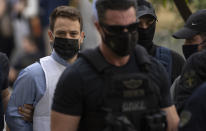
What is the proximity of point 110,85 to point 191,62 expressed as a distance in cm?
104

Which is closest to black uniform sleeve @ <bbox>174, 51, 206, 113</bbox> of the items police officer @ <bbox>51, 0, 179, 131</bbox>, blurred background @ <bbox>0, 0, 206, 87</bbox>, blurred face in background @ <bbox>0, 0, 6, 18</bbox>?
police officer @ <bbox>51, 0, 179, 131</bbox>

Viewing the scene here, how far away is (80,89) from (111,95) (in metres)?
0.18

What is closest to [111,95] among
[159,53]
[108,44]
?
[108,44]

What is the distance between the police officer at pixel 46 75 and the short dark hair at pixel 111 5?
4.34 feet

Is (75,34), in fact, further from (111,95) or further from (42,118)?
(111,95)

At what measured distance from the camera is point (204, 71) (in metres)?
4.37

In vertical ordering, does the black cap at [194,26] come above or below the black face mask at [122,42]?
below

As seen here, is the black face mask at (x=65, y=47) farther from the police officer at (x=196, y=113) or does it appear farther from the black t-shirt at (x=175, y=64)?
the police officer at (x=196, y=113)

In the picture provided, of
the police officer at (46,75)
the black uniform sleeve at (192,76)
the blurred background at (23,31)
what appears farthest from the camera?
the blurred background at (23,31)

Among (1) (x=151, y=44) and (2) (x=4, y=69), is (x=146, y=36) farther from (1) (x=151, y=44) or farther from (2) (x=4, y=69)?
(2) (x=4, y=69)

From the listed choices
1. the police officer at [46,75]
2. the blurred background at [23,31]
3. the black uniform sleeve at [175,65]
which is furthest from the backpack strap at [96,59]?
the blurred background at [23,31]

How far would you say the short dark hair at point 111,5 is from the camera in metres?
3.64

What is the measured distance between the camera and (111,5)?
366 cm

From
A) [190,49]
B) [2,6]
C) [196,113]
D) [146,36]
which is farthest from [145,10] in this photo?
[2,6]
